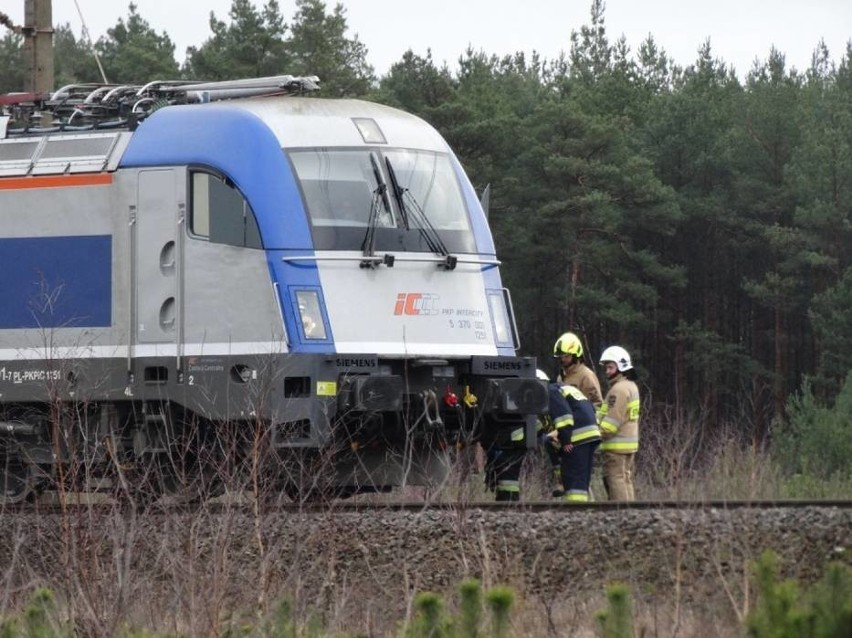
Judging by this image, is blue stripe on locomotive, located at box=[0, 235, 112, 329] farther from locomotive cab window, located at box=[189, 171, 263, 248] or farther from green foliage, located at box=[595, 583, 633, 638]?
green foliage, located at box=[595, 583, 633, 638]

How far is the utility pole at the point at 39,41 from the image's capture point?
17.9 meters

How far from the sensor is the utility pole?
704 inches

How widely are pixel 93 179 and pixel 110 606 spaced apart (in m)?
6.17

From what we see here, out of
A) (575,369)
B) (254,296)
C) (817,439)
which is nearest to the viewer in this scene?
(254,296)

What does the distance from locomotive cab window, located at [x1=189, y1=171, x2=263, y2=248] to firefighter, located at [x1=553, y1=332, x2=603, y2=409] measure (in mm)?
2652

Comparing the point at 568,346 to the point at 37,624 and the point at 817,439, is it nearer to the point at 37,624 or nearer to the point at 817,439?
the point at 37,624

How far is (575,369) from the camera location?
556 inches

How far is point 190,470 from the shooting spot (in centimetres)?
1359

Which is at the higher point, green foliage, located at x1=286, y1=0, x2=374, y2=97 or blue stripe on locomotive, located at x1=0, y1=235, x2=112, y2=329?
green foliage, located at x1=286, y1=0, x2=374, y2=97

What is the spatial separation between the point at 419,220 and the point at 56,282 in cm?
299

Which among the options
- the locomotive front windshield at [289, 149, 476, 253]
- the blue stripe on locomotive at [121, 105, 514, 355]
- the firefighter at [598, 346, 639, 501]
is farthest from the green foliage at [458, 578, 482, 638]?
the firefighter at [598, 346, 639, 501]

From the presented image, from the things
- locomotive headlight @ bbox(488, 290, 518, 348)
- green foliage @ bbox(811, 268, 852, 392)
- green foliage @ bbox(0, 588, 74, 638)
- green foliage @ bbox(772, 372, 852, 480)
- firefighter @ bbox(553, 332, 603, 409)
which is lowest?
green foliage @ bbox(772, 372, 852, 480)

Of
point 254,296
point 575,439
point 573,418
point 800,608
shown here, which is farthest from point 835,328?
point 800,608

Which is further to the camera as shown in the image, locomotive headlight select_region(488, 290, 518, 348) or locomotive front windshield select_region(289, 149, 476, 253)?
locomotive headlight select_region(488, 290, 518, 348)
